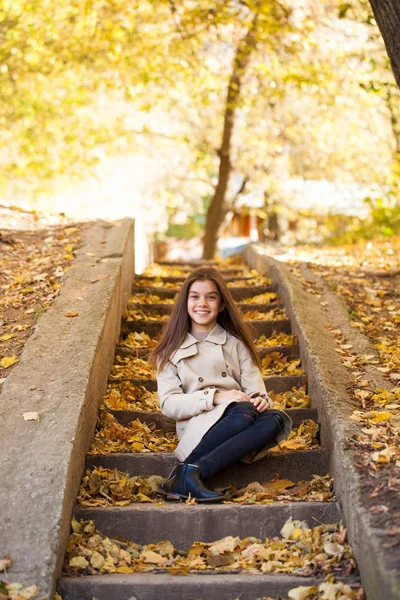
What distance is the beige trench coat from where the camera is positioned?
14.4 feet

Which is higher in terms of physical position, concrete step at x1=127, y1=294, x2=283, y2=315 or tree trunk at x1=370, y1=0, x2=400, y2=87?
tree trunk at x1=370, y1=0, x2=400, y2=87

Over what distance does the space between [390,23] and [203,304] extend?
2.28m

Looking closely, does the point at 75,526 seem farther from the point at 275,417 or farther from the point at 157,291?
the point at 157,291

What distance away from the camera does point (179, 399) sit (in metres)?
4.45

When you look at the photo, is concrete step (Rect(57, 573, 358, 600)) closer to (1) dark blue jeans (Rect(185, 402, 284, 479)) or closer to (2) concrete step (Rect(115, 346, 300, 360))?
(1) dark blue jeans (Rect(185, 402, 284, 479))

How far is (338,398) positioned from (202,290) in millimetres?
1050

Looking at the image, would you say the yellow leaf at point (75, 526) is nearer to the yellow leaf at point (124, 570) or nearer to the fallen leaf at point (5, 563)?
the yellow leaf at point (124, 570)

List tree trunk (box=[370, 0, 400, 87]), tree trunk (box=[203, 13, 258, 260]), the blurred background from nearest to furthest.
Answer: tree trunk (box=[370, 0, 400, 87]) < the blurred background < tree trunk (box=[203, 13, 258, 260])

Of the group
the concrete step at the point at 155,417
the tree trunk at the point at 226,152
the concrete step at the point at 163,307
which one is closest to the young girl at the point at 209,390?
the concrete step at the point at 155,417

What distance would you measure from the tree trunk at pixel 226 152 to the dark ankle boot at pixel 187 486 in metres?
9.34

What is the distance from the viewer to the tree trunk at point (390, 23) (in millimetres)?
5070

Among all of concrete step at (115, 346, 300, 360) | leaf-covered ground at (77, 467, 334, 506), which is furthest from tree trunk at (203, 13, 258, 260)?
leaf-covered ground at (77, 467, 334, 506)

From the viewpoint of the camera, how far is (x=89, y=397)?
4.52m

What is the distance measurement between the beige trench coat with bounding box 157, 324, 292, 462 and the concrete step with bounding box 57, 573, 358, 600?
40.7 inches
